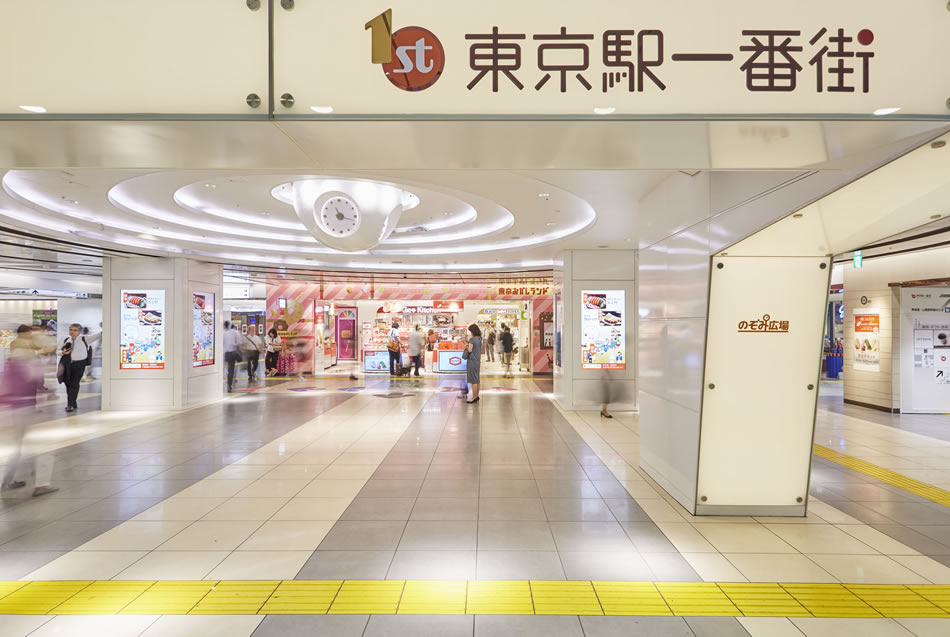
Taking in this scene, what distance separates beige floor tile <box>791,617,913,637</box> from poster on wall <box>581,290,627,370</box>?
7.01m

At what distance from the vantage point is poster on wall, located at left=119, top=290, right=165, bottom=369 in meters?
9.62

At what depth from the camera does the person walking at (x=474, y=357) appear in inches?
409

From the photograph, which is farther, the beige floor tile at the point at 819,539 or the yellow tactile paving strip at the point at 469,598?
the beige floor tile at the point at 819,539

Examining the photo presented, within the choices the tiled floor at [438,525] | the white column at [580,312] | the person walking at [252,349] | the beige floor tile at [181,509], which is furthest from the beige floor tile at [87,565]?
the person walking at [252,349]

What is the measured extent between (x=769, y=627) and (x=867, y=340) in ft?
33.0

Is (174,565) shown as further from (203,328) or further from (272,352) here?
(272,352)

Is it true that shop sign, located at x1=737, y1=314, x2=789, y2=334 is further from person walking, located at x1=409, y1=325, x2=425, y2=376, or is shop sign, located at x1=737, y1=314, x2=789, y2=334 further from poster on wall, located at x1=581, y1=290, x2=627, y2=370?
person walking, located at x1=409, y1=325, x2=425, y2=376

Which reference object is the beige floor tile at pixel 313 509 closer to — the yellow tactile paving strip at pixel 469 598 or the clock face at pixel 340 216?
the yellow tactile paving strip at pixel 469 598

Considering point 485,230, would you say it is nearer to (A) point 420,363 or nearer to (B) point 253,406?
(B) point 253,406

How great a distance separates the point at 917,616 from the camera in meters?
2.73

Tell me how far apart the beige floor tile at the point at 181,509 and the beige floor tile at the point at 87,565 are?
662 mm

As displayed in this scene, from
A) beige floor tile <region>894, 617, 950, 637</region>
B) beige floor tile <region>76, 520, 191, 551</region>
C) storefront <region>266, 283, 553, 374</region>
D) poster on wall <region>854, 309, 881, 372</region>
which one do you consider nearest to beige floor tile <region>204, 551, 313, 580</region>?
beige floor tile <region>76, 520, 191, 551</region>

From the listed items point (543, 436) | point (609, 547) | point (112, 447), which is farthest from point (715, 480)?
point (112, 447)

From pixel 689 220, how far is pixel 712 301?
837mm
